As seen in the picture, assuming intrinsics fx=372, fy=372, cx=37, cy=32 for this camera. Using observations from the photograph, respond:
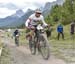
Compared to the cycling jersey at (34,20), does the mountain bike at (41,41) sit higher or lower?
lower

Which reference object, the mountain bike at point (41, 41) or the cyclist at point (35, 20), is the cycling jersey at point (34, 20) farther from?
the mountain bike at point (41, 41)

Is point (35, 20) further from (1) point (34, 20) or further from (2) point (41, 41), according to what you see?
(2) point (41, 41)

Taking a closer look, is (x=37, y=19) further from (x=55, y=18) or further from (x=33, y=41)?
(x=55, y=18)

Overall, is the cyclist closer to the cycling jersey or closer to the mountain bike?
the cycling jersey

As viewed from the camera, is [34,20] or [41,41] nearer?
[41,41]

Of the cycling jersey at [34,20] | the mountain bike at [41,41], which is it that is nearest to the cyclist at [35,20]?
the cycling jersey at [34,20]

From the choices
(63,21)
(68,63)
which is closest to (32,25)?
(68,63)

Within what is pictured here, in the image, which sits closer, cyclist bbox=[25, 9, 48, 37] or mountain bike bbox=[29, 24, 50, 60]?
mountain bike bbox=[29, 24, 50, 60]

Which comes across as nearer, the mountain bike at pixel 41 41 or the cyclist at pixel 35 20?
the mountain bike at pixel 41 41

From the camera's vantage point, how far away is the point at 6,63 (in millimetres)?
13906

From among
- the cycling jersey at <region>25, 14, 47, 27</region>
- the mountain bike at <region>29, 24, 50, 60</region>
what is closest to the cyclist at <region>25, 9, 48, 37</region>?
the cycling jersey at <region>25, 14, 47, 27</region>

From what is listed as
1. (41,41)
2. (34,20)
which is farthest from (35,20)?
(41,41)

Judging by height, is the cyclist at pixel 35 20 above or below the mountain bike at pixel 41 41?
above

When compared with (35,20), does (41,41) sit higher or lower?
lower
